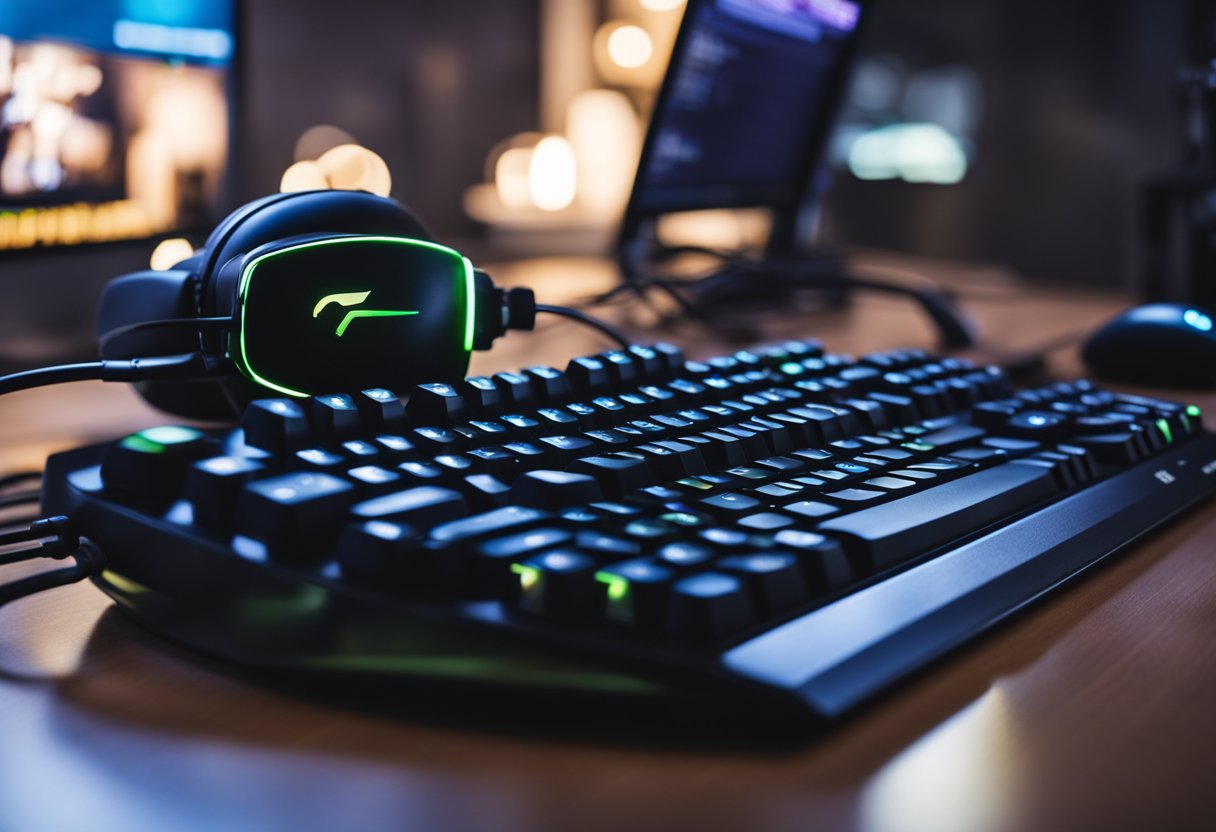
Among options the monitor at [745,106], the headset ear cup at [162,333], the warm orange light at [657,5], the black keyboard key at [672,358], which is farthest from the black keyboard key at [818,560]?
the warm orange light at [657,5]

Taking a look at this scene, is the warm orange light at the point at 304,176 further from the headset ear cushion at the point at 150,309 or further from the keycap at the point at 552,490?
the keycap at the point at 552,490

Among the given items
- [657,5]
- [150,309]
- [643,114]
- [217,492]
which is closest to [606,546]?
[217,492]

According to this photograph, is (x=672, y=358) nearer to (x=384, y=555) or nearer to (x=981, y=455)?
(x=981, y=455)

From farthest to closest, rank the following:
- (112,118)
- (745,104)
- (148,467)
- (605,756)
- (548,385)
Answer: (745,104) → (112,118) → (548,385) → (148,467) → (605,756)

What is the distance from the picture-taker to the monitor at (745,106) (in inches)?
42.5

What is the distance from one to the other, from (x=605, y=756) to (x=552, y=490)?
109 mm

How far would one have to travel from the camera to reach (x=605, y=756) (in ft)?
0.95

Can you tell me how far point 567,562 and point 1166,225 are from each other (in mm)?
1070

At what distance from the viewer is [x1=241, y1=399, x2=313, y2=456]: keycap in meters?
0.39

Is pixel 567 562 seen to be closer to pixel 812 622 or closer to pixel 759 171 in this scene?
pixel 812 622

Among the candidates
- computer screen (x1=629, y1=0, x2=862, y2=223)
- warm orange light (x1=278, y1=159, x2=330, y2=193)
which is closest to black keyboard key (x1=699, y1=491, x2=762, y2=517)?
computer screen (x1=629, y1=0, x2=862, y2=223)

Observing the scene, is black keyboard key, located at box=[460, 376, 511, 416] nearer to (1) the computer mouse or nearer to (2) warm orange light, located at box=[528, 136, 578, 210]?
(1) the computer mouse

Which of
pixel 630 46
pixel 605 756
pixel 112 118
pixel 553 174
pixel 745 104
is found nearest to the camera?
pixel 605 756

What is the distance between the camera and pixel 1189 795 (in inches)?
11.1
